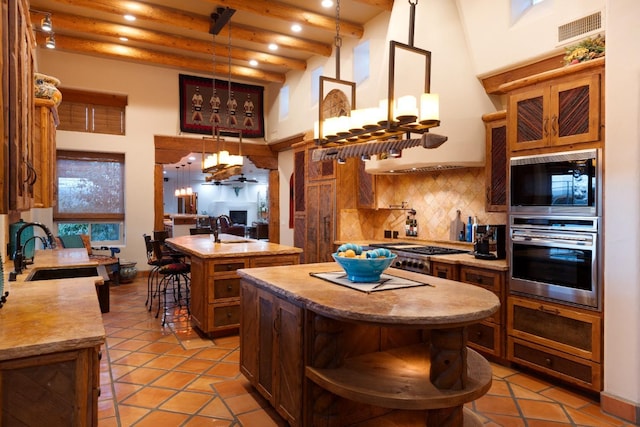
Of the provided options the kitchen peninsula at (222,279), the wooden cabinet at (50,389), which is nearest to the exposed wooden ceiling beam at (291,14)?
the kitchen peninsula at (222,279)

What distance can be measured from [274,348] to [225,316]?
1.90 m

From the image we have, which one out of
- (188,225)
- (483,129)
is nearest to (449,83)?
(483,129)

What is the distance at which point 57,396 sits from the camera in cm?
156

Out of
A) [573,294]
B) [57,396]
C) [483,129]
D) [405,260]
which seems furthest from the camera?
[405,260]

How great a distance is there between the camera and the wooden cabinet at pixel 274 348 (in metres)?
2.36

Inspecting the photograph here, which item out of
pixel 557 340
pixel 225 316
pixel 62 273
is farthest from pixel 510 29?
pixel 62 273

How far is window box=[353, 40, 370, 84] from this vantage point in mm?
6445

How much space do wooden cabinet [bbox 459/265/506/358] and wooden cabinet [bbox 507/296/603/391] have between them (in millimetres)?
85

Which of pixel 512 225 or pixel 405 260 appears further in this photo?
pixel 405 260

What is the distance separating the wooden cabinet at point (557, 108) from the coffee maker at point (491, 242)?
0.82 metres

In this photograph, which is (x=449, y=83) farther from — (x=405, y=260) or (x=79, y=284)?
(x=79, y=284)

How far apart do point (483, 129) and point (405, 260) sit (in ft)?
5.30

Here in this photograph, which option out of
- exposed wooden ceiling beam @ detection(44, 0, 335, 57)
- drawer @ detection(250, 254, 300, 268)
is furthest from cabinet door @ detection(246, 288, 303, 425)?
exposed wooden ceiling beam @ detection(44, 0, 335, 57)

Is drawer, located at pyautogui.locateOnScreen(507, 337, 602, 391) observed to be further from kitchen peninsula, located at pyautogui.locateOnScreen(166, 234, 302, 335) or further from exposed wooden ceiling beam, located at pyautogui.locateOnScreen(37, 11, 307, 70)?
exposed wooden ceiling beam, located at pyautogui.locateOnScreen(37, 11, 307, 70)
